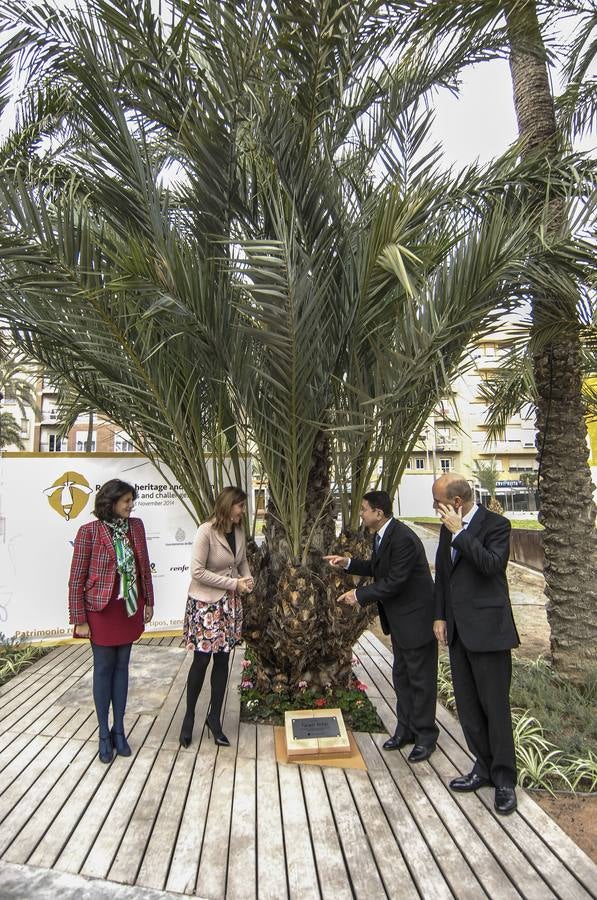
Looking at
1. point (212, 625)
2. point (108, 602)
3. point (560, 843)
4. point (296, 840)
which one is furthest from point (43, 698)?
point (560, 843)

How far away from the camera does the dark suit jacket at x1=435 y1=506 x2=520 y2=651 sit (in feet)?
9.59

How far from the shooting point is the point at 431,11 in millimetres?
3379

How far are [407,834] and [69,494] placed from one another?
5563 millimetres

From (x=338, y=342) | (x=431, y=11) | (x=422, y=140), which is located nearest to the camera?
(x=431, y=11)

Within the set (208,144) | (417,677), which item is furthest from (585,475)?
(208,144)

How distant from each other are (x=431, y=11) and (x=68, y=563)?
21.3 ft

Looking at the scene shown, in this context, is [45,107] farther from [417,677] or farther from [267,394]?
[417,677]

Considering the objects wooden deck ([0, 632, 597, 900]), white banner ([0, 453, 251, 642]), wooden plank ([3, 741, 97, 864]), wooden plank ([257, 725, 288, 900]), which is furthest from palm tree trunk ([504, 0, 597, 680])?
white banner ([0, 453, 251, 642])

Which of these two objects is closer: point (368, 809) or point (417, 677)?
point (368, 809)

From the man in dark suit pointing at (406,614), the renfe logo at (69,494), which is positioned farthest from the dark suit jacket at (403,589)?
the renfe logo at (69,494)

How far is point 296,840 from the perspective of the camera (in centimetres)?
257

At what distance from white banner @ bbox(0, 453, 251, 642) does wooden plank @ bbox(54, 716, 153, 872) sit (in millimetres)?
3382

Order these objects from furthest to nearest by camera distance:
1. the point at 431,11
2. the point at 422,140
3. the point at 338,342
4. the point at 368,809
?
the point at 422,140 < the point at 338,342 < the point at 431,11 < the point at 368,809

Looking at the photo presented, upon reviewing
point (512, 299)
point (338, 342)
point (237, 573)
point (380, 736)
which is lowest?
point (380, 736)
